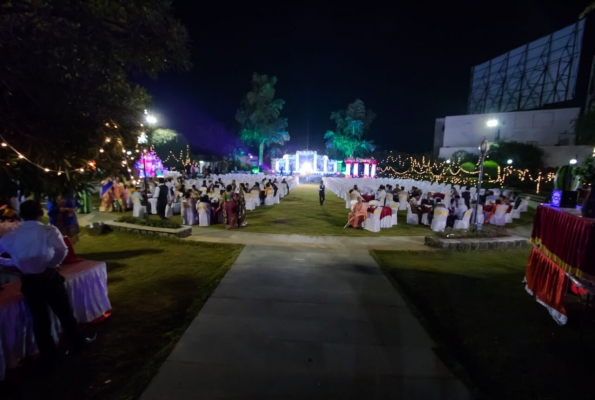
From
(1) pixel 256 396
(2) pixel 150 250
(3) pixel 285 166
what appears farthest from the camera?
(3) pixel 285 166

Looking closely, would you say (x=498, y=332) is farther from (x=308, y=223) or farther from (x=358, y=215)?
(x=308, y=223)

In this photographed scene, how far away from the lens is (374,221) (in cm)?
1111

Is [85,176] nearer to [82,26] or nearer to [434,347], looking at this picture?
[82,26]

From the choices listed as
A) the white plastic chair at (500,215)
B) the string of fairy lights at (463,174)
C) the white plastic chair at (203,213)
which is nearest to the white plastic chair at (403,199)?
the white plastic chair at (500,215)

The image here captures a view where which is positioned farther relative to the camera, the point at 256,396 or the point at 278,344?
the point at 278,344

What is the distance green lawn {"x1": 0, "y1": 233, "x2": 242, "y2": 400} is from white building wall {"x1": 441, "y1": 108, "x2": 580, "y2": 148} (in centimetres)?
3241

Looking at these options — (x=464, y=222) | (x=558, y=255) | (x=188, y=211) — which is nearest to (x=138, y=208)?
(x=188, y=211)

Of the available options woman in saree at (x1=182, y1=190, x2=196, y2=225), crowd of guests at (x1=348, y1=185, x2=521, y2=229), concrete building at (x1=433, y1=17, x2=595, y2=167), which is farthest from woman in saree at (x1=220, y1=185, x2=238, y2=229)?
concrete building at (x1=433, y1=17, x2=595, y2=167)

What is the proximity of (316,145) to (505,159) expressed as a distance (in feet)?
177

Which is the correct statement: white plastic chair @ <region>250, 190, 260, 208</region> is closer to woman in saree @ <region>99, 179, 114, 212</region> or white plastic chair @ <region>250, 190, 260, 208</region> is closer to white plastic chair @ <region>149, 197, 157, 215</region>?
white plastic chair @ <region>149, 197, 157, 215</region>

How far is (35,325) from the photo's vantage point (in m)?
3.38

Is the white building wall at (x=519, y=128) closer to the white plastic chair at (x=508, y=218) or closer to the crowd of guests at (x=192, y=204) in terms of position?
the white plastic chair at (x=508, y=218)

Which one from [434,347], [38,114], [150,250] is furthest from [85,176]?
[434,347]

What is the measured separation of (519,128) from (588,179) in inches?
1519
